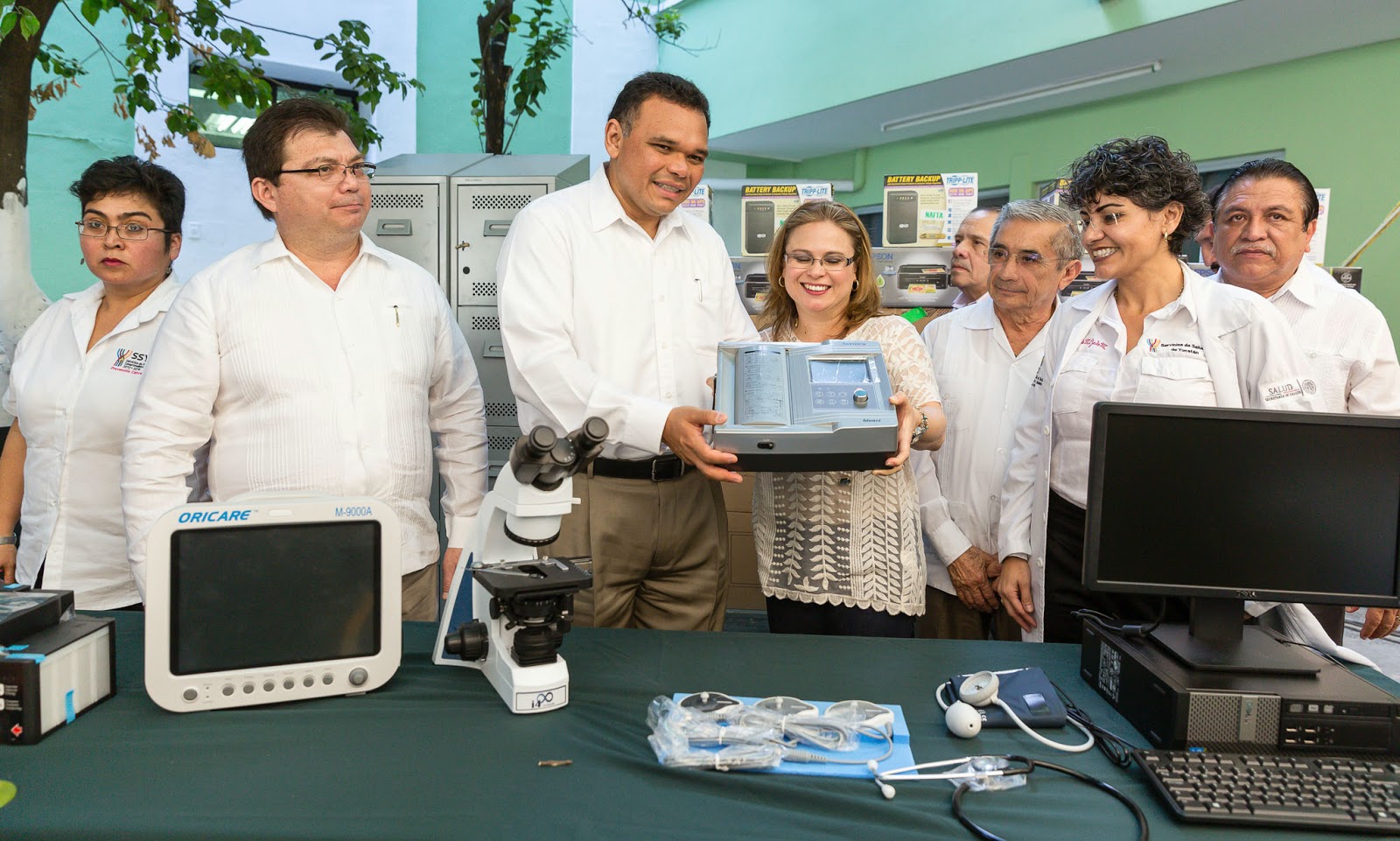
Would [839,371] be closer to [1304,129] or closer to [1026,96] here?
[1304,129]

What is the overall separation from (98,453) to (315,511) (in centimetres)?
113

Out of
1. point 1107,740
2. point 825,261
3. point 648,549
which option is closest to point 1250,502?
point 1107,740

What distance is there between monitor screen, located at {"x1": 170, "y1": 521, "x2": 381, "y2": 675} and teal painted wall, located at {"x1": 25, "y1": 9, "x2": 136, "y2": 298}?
242 inches

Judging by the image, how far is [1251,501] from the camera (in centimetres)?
154

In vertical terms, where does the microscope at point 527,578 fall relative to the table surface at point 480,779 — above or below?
above

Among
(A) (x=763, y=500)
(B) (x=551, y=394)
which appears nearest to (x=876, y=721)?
(A) (x=763, y=500)

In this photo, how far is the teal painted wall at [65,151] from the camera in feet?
20.7

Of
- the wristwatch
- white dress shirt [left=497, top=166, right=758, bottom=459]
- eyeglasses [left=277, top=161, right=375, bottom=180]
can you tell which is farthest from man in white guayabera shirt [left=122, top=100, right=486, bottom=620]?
the wristwatch

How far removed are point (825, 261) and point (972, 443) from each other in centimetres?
82

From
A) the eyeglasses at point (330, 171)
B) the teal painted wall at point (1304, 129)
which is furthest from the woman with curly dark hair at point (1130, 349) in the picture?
the teal painted wall at point (1304, 129)

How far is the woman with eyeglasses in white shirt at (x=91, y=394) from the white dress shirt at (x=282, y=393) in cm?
46

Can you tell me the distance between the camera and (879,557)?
2018mm

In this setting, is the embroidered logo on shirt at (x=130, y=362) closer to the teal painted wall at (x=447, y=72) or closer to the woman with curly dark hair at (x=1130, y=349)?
the woman with curly dark hair at (x=1130, y=349)

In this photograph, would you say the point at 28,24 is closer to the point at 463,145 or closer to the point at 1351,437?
the point at 1351,437
